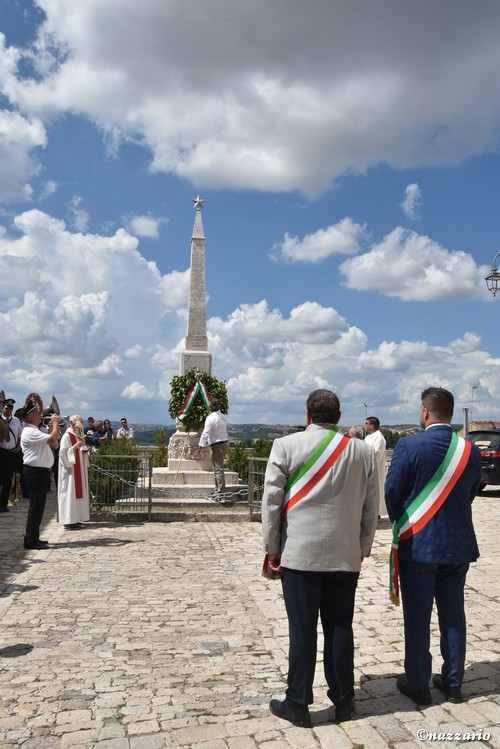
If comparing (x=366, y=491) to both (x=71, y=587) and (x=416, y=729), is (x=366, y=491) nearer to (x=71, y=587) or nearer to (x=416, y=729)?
(x=416, y=729)

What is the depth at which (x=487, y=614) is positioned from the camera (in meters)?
6.63

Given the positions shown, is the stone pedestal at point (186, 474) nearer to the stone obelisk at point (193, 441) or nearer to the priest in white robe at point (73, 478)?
the stone obelisk at point (193, 441)

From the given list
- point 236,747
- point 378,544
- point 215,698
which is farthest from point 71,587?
point 378,544

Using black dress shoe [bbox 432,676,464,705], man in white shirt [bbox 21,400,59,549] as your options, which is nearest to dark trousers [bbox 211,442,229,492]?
man in white shirt [bbox 21,400,59,549]

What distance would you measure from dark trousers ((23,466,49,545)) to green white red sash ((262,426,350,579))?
6673 millimetres

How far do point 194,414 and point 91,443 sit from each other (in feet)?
9.73

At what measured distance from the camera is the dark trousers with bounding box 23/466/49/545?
983 centimetres

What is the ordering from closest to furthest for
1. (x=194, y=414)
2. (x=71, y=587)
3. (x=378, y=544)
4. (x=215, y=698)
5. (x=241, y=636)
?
(x=215, y=698) → (x=241, y=636) → (x=71, y=587) → (x=378, y=544) → (x=194, y=414)

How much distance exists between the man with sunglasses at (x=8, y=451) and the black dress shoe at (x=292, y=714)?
1020cm

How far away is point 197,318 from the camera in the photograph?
19250 millimetres

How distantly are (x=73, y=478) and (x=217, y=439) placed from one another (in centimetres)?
424

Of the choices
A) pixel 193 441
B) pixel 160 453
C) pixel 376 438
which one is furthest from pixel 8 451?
pixel 160 453

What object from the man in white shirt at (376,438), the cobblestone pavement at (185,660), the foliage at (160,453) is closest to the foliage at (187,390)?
the foliage at (160,453)

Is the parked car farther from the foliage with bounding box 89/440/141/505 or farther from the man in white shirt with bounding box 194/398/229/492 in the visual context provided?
the foliage with bounding box 89/440/141/505
